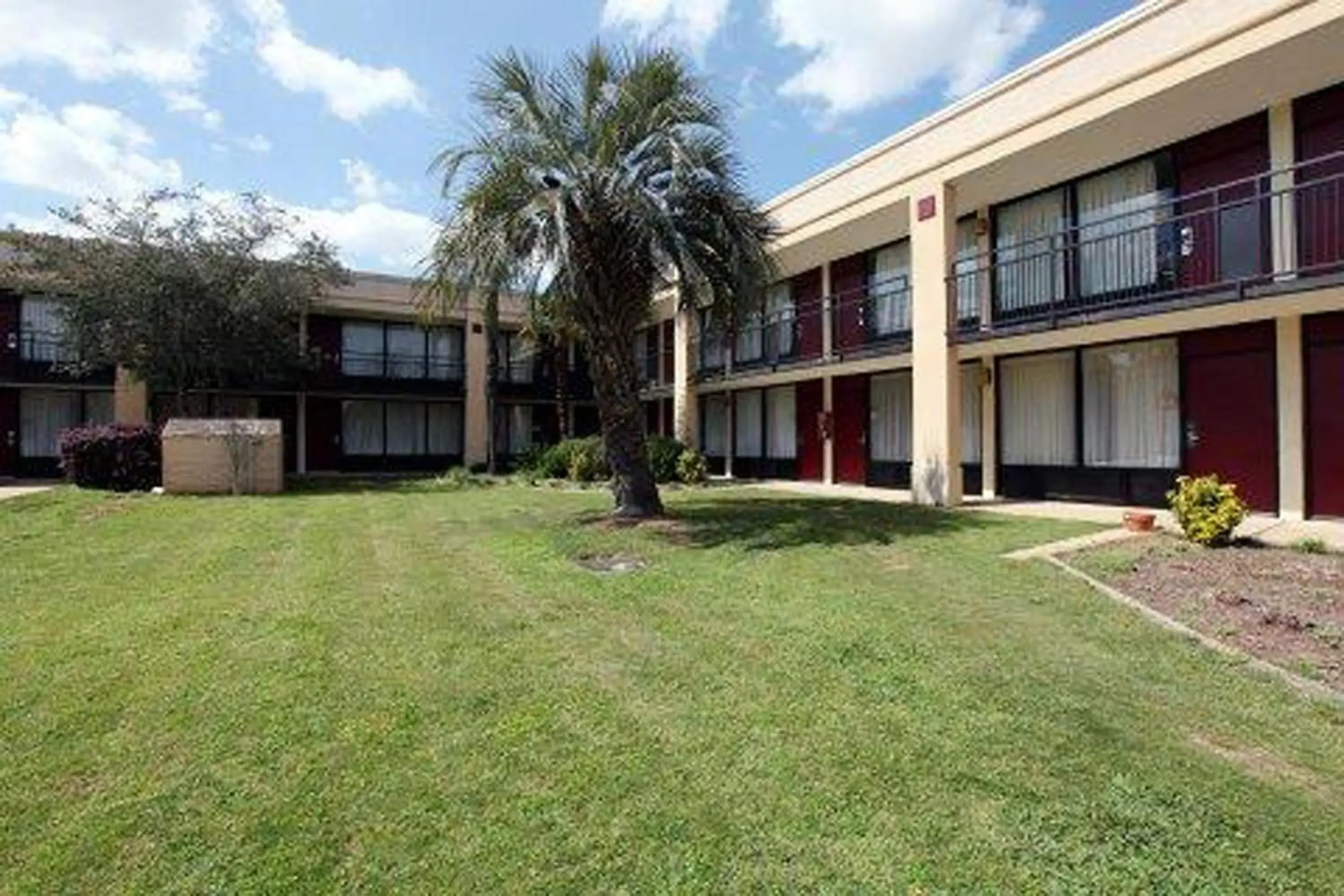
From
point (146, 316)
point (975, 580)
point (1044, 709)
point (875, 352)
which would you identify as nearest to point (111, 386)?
point (146, 316)

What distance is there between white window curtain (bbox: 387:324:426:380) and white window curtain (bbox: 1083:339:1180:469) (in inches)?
892

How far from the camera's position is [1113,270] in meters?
16.0

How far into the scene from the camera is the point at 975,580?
938 cm

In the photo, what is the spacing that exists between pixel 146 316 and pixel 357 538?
13.2 meters

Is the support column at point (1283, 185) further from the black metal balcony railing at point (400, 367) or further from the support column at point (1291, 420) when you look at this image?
the black metal balcony railing at point (400, 367)

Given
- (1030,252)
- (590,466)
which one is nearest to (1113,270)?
(1030,252)

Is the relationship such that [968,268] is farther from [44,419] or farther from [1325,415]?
[44,419]

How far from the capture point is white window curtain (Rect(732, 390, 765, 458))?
1055 inches

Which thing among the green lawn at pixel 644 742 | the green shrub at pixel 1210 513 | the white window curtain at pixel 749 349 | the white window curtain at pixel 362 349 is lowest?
the green lawn at pixel 644 742

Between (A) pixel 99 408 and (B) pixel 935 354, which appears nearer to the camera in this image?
(B) pixel 935 354

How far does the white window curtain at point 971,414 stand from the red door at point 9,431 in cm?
2607

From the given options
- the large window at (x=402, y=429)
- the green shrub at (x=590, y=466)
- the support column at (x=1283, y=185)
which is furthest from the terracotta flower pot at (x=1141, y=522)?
the large window at (x=402, y=429)

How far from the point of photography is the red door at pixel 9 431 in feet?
87.3

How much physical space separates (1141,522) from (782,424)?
13.9 m
